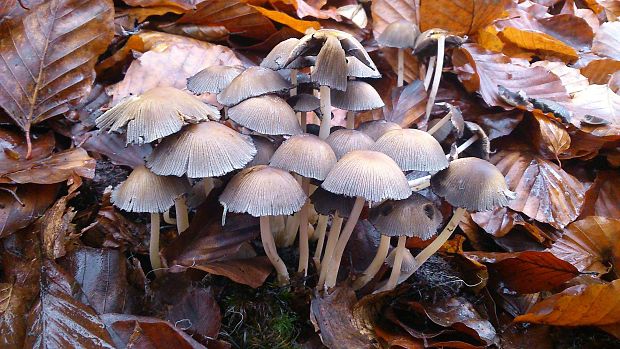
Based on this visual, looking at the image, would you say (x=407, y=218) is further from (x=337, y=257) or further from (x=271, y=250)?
(x=271, y=250)

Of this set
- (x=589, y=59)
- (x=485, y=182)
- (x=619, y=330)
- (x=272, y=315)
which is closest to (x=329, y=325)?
(x=272, y=315)

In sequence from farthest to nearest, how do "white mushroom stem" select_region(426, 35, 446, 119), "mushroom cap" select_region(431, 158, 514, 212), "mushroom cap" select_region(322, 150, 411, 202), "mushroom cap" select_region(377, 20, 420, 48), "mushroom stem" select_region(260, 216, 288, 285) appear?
"mushroom cap" select_region(377, 20, 420, 48)
"white mushroom stem" select_region(426, 35, 446, 119)
"mushroom stem" select_region(260, 216, 288, 285)
"mushroom cap" select_region(431, 158, 514, 212)
"mushroom cap" select_region(322, 150, 411, 202)

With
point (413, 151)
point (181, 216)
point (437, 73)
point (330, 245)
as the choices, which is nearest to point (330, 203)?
point (330, 245)

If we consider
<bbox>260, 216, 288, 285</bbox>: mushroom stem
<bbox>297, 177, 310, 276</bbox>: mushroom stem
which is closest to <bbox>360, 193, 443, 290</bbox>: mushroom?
<bbox>297, 177, 310, 276</bbox>: mushroom stem

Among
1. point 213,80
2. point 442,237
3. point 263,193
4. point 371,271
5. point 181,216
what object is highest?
point 213,80

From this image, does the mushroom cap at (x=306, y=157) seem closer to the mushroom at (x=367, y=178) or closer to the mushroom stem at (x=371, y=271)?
the mushroom at (x=367, y=178)

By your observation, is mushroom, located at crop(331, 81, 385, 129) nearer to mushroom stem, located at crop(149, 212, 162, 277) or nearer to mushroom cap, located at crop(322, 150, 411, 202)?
mushroom cap, located at crop(322, 150, 411, 202)

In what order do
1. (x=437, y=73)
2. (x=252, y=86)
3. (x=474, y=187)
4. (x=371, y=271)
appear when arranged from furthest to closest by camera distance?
1. (x=437, y=73)
2. (x=371, y=271)
3. (x=252, y=86)
4. (x=474, y=187)
